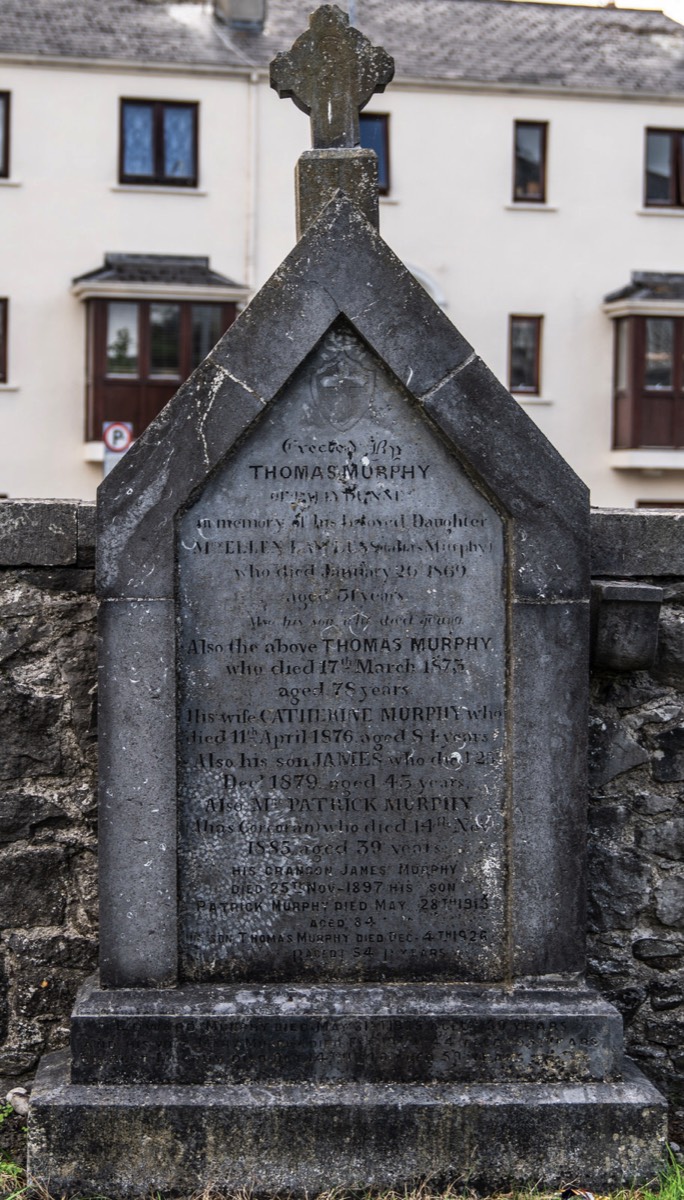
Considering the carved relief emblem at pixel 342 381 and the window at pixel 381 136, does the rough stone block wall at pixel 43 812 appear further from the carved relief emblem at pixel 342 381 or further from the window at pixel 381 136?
the window at pixel 381 136

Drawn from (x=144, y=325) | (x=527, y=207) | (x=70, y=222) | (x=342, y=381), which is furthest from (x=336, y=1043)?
(x=527, y=207)

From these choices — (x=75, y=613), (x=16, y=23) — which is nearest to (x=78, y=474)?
(x=16, y=23)

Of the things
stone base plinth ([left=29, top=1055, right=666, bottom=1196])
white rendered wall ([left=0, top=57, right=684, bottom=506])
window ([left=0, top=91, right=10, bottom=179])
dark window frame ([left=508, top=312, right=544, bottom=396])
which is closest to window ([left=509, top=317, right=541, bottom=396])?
dark window frame ([left=508, top=312, right=544, bottom=396])

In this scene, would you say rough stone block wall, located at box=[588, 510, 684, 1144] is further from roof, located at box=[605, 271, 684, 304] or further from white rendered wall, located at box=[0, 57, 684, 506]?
roof, located at box=[605, 271, 684, 304]

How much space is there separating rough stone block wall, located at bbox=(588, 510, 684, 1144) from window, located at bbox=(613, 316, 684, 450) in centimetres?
2462

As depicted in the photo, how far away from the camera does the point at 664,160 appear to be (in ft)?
95.3

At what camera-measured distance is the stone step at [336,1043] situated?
402 cm

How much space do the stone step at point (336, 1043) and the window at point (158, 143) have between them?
2470 cm

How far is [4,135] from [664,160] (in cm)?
1299

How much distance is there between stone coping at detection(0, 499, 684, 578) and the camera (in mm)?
4426

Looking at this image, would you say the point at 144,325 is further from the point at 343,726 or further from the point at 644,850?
the point at 343,726

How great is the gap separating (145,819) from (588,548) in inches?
58.7

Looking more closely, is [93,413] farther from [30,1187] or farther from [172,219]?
[30,1187]

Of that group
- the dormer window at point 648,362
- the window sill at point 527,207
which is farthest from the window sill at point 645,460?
the window sill at point 527,207
